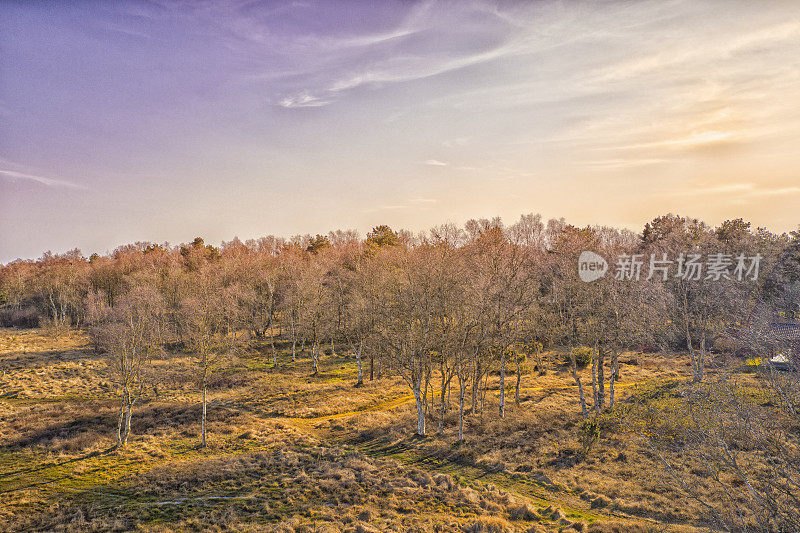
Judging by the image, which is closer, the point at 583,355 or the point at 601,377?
the point at 601,377

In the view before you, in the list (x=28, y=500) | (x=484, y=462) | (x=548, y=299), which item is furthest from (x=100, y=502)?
(x=548, y=299)

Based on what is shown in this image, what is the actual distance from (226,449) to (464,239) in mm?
76051

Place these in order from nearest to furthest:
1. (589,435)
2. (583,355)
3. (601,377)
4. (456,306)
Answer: (589,435), (456,306), (601,377), (583,355)

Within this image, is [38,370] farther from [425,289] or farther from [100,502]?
[425,289]

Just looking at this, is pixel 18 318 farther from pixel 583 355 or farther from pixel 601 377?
pixel 601 377

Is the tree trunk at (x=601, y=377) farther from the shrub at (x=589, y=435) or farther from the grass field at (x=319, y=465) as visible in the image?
the shrub at (x=589, y=435)

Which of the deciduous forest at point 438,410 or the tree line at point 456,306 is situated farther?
the tree line at point 456,306

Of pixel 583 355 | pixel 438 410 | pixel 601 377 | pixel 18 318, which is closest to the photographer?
pixel 601 377

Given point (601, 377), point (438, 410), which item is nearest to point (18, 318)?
point (438, 410)

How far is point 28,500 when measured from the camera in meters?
22.4

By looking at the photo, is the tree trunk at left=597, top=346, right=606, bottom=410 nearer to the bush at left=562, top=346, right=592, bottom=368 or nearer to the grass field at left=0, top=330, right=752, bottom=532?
the grass field at left=0, top=330, right=752, bottom=532

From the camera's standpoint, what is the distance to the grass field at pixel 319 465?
20.9 m

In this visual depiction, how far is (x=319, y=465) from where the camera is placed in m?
28.3

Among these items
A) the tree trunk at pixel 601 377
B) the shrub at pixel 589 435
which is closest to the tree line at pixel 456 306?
the tree trunk at pixel 601 377
